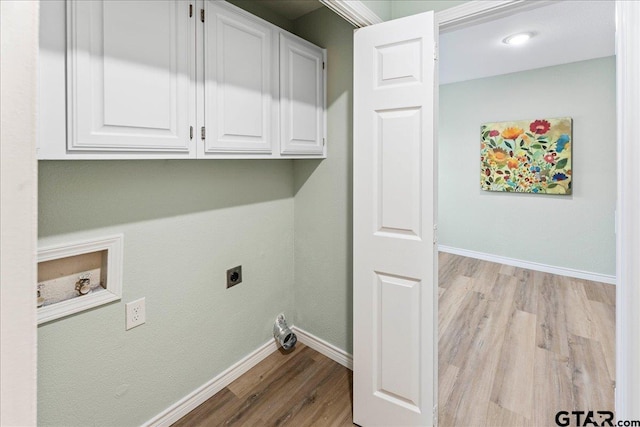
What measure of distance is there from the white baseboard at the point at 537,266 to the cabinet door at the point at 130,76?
437 centimetres

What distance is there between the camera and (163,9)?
1.26 metres

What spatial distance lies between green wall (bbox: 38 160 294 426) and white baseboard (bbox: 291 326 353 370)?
29 centimetres

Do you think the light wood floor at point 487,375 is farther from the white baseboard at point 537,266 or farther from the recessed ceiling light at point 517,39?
the recessed ceiling light at point 517,39

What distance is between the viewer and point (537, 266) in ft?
13.4

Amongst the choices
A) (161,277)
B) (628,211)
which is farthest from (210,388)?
(628,211)

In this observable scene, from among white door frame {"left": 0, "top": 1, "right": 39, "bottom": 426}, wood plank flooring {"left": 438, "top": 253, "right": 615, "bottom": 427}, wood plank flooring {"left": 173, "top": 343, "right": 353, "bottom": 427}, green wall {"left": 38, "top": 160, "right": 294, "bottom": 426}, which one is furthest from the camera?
wood plank flooring {"left": 438, "top": 253, "right": 615, "bottom": 427}

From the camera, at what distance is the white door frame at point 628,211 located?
2.94 ft

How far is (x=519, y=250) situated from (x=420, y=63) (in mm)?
3719

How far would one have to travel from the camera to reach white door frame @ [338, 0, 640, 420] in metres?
0.90

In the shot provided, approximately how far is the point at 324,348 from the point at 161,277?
1.27 meters

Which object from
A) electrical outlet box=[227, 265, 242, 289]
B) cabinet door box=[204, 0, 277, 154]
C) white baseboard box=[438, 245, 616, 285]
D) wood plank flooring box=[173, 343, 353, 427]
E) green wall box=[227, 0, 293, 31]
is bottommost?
wood plank flooring box=[173, 343, 353, 427]

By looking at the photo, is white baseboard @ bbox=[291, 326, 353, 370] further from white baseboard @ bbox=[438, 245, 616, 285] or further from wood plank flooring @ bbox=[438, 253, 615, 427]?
white baseboard @ bbox=[438, 245, 616, 285]

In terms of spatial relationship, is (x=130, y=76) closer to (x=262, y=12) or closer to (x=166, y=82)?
(x=166, y=82)

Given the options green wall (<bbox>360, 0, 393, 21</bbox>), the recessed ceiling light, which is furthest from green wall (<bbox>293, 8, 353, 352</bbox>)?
the recessed ceiling light
